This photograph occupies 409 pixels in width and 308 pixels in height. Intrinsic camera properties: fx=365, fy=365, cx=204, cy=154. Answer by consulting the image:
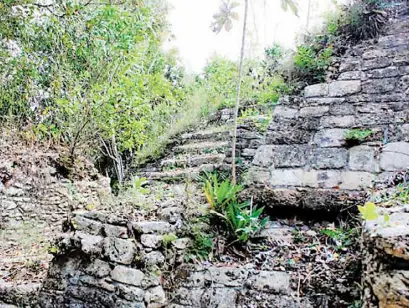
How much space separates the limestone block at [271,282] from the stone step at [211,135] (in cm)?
260

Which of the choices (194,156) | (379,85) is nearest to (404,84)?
(379,85)

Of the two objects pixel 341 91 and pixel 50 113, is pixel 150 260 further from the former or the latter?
pixel 50 113

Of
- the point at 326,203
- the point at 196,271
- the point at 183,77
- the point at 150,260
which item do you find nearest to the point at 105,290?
the point at 150,260

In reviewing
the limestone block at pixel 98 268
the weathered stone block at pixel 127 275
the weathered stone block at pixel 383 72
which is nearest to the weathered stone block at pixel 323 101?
the weathered stone block at pixel 383 72

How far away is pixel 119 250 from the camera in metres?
2.20

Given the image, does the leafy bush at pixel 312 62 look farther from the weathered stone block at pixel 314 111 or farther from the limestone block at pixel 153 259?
the limestone block at pixel 153 259

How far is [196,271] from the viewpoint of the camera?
7.02ft

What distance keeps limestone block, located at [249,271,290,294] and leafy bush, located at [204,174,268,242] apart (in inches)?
12.1

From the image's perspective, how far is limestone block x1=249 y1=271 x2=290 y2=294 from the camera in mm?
1863

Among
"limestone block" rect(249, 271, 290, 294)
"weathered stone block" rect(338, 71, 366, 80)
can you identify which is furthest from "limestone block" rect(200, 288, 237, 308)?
"weathered stone block" rect(338, 71, 366, 80)

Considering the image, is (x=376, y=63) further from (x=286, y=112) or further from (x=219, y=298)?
(x=219, y=298)

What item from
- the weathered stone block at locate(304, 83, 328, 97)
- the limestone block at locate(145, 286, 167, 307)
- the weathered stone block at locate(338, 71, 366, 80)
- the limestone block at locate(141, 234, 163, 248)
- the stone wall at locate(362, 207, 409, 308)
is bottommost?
the limestone block at locate(145, 286, 167, 307)

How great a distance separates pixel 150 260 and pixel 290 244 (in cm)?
84

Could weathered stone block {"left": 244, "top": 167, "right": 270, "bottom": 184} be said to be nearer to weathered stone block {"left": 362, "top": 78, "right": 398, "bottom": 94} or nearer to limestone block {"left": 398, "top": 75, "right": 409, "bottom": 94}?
weathered stone block {"left": 362, "top": 78, "right": 398, "bottom": 94}
